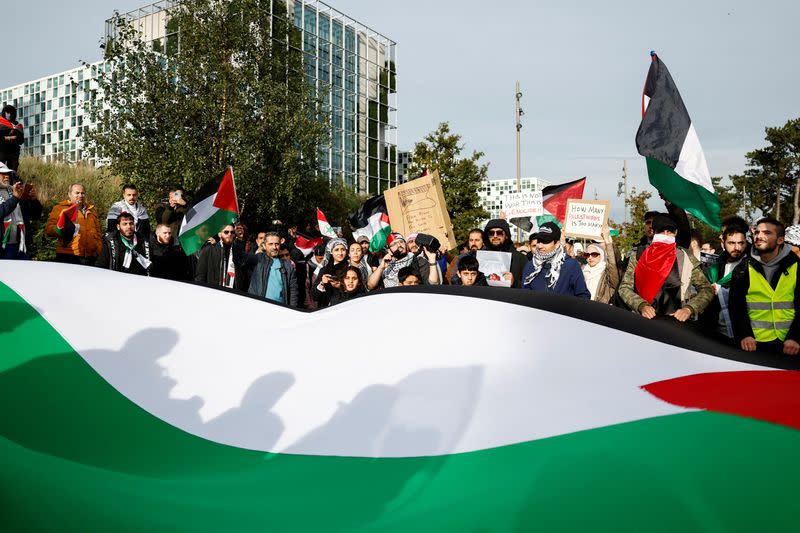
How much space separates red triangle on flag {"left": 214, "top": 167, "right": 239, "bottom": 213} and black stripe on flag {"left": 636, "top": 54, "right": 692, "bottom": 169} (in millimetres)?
4239

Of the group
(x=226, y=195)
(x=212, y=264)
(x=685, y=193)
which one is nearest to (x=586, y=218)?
(x=685, y=193)

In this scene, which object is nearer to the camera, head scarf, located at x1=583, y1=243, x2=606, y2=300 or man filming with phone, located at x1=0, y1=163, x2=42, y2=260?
man filming with phone, located at x1=0, y1=163, x2=42, y2=260

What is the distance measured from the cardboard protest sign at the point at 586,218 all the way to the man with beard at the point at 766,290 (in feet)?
14.6

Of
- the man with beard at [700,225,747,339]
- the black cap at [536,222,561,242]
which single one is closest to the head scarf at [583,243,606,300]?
the man with beard at [700,225,747,339]

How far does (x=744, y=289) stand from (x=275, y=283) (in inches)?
191

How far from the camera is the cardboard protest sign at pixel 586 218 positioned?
9.26 m

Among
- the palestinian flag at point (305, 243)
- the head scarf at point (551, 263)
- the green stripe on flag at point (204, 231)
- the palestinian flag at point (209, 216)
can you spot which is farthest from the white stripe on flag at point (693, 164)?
the palestinian flag at point (305, 243)

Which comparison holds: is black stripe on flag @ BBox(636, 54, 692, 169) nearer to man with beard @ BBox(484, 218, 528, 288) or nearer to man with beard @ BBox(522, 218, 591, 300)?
man with beard @ BBox(522, 218, 591, 300)

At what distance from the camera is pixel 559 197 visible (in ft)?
39.3

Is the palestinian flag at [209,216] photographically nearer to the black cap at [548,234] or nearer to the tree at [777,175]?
the black cap at [548,234]

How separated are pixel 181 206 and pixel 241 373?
241 inches

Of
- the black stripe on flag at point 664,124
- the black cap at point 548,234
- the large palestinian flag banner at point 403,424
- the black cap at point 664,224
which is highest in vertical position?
the black stripe on flag at point 664,124

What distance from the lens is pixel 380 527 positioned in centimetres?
214

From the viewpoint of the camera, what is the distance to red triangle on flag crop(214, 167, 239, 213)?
7.29m
